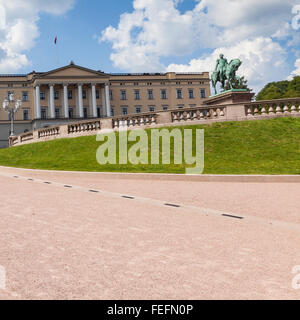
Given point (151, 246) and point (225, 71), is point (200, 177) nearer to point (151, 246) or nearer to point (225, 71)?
point (151, 246)

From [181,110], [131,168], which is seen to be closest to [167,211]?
[131,168]

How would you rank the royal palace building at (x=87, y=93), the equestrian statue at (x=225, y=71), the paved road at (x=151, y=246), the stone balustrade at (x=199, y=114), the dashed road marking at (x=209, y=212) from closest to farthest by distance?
the paved road at (x=151, y=246) < the dashed road marking at (x=209, y=212) < the stone balustrade at (x=199, y=114) < the equestrian statue at (x=225, y=71) < the royal palace building at (x=87, y=93)

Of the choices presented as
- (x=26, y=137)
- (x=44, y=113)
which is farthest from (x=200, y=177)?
(x=44, y=113)

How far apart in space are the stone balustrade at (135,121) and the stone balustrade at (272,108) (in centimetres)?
651

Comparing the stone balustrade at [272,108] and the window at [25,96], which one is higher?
the window at [25,96]

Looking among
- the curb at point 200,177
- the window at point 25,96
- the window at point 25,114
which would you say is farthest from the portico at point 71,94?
the curb at point 200,177

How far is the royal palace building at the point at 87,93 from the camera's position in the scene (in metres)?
90.9

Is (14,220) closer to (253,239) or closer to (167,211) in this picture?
(167,211)

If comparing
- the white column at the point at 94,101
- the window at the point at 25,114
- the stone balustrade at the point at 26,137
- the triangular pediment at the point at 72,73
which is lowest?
the stone balustrade at the point at 26,137

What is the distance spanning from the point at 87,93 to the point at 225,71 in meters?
72.7

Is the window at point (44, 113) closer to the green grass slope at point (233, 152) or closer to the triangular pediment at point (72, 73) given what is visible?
the triangular pediment at point (72, 73)

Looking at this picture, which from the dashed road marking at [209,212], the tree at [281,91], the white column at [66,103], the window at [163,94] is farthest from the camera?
the window at [163,94]

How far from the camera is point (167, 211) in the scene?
314 inches
